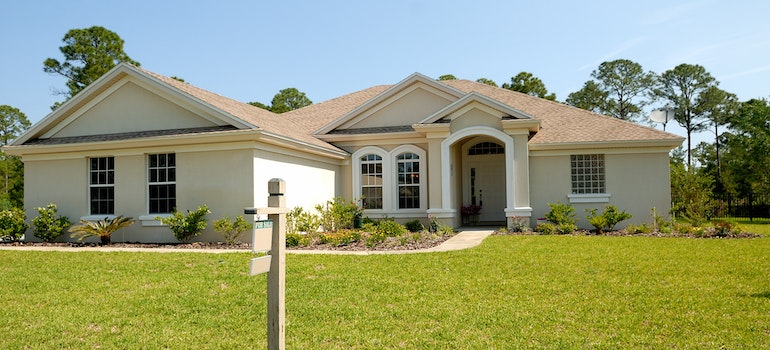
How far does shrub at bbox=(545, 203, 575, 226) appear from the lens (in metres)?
16.8

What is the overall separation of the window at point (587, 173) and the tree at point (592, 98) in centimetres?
3195

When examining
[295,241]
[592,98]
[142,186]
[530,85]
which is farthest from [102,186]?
[592,98]

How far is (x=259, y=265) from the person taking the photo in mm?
4348

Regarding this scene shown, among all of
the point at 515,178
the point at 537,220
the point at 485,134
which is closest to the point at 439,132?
the point at 485,134

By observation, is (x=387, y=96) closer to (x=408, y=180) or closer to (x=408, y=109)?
(x=408, y=109)

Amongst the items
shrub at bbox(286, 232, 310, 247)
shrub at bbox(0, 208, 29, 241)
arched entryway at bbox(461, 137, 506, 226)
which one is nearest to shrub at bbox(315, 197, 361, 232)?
shrub at bbox(286, 232, 310, 247)

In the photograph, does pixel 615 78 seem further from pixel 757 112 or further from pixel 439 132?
pixel 439 132

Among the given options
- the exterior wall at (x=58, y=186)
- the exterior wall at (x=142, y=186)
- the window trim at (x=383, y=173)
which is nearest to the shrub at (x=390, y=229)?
the exterior wall at (x=142, y=186)

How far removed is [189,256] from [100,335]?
5393mm

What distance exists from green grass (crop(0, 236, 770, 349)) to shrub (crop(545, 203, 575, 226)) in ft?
17.6

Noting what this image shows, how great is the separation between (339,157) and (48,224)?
9.01 metres

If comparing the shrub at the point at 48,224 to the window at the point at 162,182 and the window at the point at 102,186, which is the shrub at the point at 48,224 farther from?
the window at the point at 162,182

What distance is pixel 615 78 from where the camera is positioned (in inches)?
1896

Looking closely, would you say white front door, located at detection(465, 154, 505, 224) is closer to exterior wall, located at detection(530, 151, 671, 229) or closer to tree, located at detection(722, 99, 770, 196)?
exterior wall, located at detection(530, 151, 671, 229)
